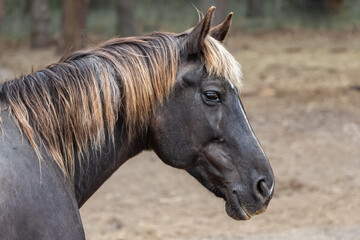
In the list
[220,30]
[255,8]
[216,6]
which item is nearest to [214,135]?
[220,30]

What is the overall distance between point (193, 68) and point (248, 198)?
68 cm

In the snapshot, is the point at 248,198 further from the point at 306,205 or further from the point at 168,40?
the point at 306,205

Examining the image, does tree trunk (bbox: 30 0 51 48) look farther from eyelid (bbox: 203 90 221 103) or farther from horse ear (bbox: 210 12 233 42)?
eyelid (bbox: 203 90 221 103)

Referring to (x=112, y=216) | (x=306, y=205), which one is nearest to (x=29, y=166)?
(x=112, y=216)

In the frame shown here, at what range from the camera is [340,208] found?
6.95m

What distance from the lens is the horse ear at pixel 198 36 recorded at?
299 centimetres

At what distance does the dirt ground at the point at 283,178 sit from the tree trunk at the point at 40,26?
392 cm

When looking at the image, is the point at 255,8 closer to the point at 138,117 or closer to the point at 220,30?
the point at 220,30

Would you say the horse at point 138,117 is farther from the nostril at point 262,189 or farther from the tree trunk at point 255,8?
the tree trunk at point 255,8

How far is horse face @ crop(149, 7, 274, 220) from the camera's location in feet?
10.1

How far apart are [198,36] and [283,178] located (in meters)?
5.05

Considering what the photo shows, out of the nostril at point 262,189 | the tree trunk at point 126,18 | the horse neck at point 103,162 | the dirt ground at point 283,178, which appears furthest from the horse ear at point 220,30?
the tree trunk at point 126,18

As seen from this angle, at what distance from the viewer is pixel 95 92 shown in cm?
291

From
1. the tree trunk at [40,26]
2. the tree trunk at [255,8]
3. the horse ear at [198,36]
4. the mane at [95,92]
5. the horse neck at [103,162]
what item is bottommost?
the tree trunk at [255,8]
